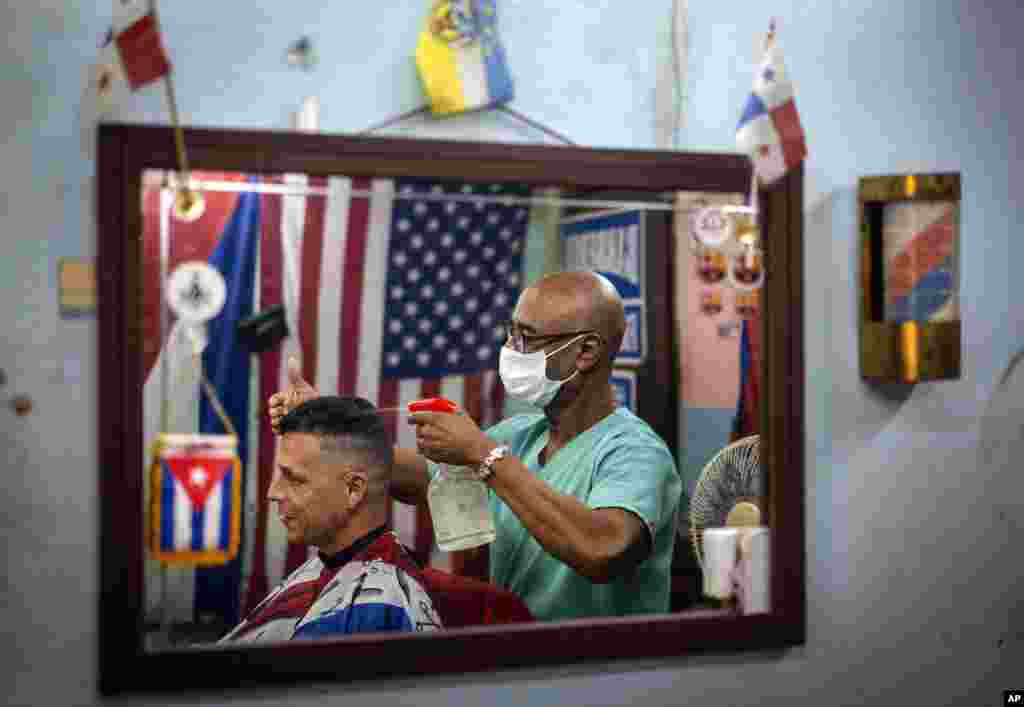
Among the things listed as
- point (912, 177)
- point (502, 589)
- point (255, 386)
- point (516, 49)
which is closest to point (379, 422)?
point (502, 589)

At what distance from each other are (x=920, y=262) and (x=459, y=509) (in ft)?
4.15

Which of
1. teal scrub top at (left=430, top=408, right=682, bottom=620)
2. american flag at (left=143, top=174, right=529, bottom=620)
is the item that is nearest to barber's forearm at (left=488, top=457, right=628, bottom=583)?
teal scrub top at (left=430, top=408, right=682, bottom=620)

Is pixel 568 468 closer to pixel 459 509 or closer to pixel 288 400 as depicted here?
pixel 459 509

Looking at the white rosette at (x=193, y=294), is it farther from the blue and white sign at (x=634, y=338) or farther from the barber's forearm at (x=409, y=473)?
the blue and white sign at (x=634, y=338)

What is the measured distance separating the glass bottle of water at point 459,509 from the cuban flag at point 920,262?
3.59 ft

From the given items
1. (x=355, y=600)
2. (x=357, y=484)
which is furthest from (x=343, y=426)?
(x=355, y=600)

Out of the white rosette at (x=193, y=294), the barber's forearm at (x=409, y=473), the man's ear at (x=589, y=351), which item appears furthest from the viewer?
the barber's forearm at (x=409, y=473)

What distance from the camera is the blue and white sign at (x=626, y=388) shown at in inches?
163

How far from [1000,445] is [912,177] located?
72cm

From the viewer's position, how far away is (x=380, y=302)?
4.09m

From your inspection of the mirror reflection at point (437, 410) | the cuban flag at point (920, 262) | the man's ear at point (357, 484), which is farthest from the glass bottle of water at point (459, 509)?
the cuban flag at point (920, 262)

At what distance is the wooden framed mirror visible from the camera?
81.9 inches

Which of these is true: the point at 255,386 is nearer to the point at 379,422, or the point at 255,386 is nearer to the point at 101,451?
the point at 379,422

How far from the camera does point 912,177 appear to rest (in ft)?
8.38
